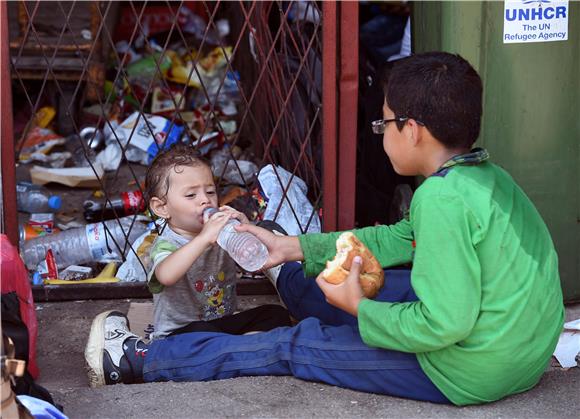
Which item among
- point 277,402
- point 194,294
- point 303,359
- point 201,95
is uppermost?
point 201,95

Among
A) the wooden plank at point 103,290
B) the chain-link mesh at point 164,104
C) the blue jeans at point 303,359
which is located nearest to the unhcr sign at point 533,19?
the chain-link mesh at point 164,104

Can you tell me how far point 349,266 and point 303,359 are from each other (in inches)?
14.8

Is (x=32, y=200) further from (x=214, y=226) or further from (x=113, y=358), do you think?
(x=214, y=226)

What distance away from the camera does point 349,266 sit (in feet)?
8.54

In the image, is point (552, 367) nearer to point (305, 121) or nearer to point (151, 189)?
point (151, 189)

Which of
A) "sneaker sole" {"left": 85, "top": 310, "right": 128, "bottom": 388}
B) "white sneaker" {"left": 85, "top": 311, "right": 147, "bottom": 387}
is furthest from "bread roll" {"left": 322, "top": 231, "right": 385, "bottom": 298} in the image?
"sneaker sole" {"left": 85, "top": 310, "right": 128, "bottom": 388}

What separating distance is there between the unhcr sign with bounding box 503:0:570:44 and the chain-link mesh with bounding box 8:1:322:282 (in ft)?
3.08

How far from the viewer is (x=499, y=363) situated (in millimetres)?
2510

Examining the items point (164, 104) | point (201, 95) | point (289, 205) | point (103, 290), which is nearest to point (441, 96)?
point (289, 205)

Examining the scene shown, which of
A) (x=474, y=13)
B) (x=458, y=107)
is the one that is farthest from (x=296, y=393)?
(x=474, y=13)

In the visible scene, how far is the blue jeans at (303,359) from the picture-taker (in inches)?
105

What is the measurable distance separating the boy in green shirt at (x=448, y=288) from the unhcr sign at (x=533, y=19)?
0.95 m

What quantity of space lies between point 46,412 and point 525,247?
1358mm

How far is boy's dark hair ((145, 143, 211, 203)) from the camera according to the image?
10.2 ft
